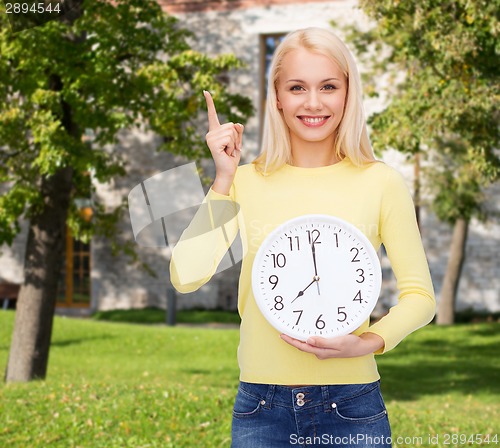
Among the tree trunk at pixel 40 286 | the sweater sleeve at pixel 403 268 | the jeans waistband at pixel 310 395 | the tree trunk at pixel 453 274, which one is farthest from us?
the tree trunk at pixel 453 274

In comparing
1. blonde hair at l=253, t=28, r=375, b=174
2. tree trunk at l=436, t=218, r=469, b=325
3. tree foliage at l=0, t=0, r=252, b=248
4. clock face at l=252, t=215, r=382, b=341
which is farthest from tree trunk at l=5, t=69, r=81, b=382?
tree trunk at l=436, t=218, r=469, b=325

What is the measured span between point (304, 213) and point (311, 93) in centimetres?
30

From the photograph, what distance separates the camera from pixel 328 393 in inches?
85.5

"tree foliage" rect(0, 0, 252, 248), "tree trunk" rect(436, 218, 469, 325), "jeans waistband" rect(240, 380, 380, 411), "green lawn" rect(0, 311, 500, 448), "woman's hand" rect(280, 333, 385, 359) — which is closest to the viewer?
"woman's hand" rect(280, 333, 385, 359)

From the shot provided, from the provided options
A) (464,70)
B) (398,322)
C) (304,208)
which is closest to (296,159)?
(304,208)

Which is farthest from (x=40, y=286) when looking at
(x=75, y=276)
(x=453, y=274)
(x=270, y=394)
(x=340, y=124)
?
(x=75, y=276)

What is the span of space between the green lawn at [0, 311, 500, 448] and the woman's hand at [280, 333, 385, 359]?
4.42 ft

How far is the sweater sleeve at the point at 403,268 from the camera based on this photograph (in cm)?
205

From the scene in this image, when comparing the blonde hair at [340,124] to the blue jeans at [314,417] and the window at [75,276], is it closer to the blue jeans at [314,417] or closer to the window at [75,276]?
the blue jeans at [314,417]

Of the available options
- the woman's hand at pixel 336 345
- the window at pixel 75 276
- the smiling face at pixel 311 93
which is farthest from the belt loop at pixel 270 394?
the window at pixel 75 276

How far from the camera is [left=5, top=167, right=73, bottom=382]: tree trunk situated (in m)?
11.0

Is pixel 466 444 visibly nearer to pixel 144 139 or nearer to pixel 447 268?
pixel 447 268

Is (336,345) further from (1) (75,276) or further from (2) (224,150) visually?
(1) (75,276)

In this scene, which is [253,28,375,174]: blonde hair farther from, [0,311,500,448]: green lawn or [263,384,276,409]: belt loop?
[0,311,500,448]: green lawn
